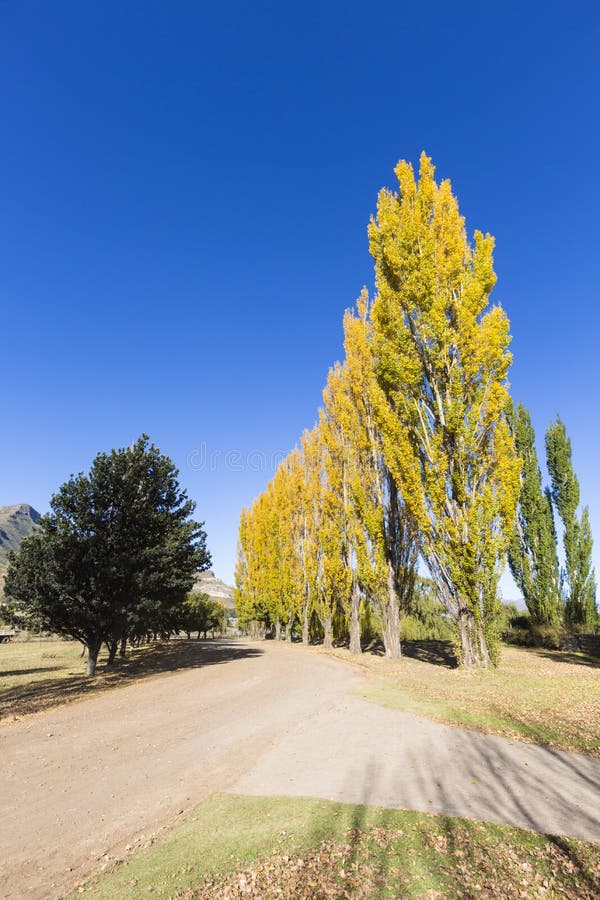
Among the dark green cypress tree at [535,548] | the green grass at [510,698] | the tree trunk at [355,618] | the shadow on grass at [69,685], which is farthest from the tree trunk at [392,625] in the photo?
the dark green cypress tree at [535,548]

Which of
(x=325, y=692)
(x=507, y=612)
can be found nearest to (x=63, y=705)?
(x=325, y=692)

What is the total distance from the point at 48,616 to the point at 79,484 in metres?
4.75

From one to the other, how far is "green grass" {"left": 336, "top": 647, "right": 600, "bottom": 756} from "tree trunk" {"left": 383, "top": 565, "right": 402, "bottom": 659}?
2679mm

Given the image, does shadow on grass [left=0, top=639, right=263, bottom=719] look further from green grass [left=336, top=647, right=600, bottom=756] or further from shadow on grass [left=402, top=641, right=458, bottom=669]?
shadow on grass [left=402, top=641, right=458, bottom=669]

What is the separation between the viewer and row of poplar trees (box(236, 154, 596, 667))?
13945 mm

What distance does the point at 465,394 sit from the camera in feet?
49.2

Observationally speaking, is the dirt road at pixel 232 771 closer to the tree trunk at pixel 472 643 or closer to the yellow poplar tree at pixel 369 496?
the tree trunk at pixel 472 643

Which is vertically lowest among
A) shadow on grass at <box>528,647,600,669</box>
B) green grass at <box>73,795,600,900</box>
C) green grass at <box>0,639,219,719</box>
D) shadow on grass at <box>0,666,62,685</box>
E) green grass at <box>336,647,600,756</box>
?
shadow on grass at <box>0,666,62,685</box>

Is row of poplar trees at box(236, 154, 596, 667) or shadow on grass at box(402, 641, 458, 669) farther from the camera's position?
shadow on grass at box(402, 641, 458, 669)

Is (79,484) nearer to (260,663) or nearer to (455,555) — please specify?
(260,663)

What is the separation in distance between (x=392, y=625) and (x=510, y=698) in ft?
31.0

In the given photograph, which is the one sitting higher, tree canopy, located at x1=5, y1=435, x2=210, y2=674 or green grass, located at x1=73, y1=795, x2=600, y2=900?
tree canopy, located at x1=5, y1=435, x2=210, y2=674

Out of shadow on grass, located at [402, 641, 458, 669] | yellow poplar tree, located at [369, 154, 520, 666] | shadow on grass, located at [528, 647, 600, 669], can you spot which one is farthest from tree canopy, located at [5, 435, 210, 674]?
shadow on grass, located at [528, 647, 600, 669]

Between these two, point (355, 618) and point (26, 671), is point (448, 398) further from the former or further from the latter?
point (26, 671)
